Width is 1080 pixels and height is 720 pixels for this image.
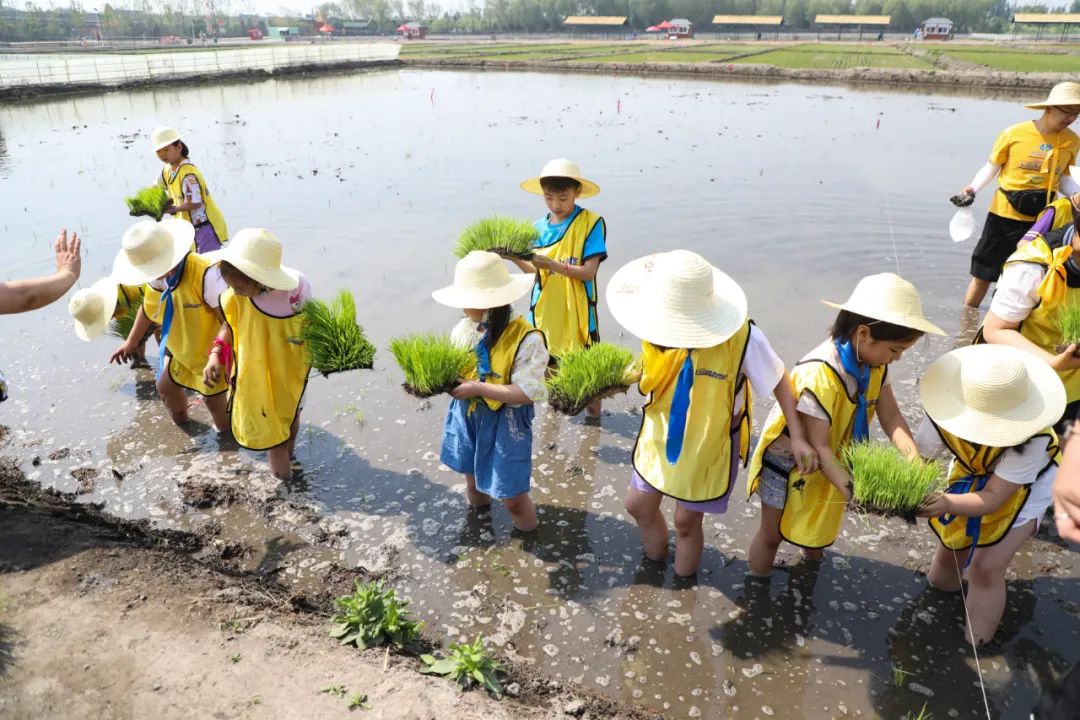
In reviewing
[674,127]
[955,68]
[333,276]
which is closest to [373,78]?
[674,127]

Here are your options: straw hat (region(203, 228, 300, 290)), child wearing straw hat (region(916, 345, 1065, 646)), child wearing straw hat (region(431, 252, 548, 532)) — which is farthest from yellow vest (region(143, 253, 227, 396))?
child wearing straw hat (region(916, 345, 1065, 646))

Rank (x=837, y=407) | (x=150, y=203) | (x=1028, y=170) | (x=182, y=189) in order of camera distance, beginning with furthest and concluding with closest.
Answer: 1. (x=182, y=189)
2. (x=150, y=203)
3. (x=1028, y=170)
4. (x=837, y=407)

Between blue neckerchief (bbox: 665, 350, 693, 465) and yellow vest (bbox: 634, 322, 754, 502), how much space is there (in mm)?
17

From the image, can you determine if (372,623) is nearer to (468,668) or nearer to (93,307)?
(468,668)

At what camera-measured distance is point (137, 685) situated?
2.83m

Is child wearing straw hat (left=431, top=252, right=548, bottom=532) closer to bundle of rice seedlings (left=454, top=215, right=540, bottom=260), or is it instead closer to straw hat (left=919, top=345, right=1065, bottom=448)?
bundle of rice seedlings (left=454, top=215, right=540, bottom=260)

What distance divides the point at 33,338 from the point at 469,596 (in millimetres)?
5936

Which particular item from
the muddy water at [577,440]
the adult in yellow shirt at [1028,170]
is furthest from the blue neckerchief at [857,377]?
the adult in yellow shirt at [1028,170]

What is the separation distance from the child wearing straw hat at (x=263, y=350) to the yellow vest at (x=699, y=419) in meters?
2.18

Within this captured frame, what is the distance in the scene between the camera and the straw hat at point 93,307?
4.91 m

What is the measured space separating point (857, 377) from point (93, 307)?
197 inches

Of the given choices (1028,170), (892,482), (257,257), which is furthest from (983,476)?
(1028,170)

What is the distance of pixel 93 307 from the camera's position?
16.3ft

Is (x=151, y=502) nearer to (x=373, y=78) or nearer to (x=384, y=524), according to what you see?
(x=384, y=524)
